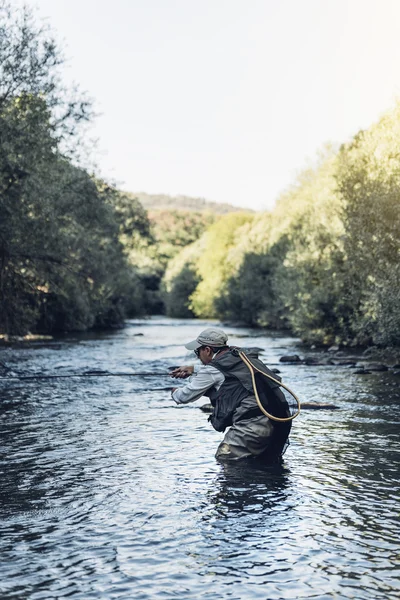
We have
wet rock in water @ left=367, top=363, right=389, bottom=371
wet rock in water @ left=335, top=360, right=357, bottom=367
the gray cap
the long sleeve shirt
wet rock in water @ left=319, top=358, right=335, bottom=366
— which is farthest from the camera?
wet rock in water @ left=319, top=358, right=335, bottom=366

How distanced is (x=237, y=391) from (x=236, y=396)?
7cm

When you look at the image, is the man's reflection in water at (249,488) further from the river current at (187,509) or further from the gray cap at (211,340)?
the gray cap at (211,340)

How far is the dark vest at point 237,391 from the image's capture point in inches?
416

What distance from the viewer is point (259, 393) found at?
10.5m

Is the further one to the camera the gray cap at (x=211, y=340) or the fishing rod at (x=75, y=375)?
the fishing rod at (x=75, y=375)

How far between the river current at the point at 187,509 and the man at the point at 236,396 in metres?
0.40

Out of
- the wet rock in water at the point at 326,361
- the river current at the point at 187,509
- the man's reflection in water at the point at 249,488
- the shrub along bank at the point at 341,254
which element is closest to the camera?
the river current at the point at 187,509

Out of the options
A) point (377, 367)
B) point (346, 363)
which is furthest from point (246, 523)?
point (346, 363)

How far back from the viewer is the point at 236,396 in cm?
1072

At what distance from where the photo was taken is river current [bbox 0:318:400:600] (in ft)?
22.4

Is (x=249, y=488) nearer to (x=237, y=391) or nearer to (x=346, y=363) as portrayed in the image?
(x=237, y=391)

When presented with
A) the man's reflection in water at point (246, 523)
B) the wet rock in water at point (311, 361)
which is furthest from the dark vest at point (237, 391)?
the wet rock in water at point (311, 361)

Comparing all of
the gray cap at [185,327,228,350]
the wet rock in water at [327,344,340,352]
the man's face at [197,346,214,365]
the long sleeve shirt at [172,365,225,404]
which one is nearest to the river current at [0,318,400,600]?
the long sleeve shirt at [172,365,225,404]

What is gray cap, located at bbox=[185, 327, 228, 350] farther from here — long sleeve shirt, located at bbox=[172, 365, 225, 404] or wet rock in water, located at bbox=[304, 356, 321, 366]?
wet rock in water, located at bbox=[304, 356, 321, 366]
